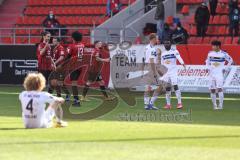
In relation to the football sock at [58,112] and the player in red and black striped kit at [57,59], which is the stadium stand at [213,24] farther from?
the football sock at [58,112]

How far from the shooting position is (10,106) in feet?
84.3

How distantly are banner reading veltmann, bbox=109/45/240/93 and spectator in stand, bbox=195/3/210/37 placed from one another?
3126 millimetres

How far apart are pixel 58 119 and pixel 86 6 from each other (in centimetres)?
2749

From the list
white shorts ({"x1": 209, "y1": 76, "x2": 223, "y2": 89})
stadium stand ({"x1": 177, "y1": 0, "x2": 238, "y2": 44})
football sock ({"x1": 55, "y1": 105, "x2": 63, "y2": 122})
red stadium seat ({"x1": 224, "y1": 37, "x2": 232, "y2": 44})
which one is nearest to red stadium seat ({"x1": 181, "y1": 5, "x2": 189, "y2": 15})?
stadium stand ({"x1": 177, "y1": 0, "x2": 238, "y2": 44})

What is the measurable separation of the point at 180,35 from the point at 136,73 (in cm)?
263

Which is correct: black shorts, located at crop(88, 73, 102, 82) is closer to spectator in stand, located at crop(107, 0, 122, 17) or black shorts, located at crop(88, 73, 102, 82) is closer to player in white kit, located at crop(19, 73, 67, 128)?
player in white kit, located at crop(19, 73, 67, 128)

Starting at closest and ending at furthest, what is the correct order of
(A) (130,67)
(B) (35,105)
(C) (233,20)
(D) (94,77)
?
(B) (35,105), (D) (94,77), (A) (130,67), (C) (233,20)

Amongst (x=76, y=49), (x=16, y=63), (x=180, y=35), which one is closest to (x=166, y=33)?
(x=180, y=35)

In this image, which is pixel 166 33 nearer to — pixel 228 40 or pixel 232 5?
pixel 228 40

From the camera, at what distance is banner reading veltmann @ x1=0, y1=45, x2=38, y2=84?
38.6 m

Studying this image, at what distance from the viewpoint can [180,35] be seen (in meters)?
35.4

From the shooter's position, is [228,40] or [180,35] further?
[228,40]

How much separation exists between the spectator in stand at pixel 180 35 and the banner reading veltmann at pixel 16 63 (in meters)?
7.18

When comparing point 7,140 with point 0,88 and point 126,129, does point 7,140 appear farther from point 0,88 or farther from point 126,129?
point 0,88
